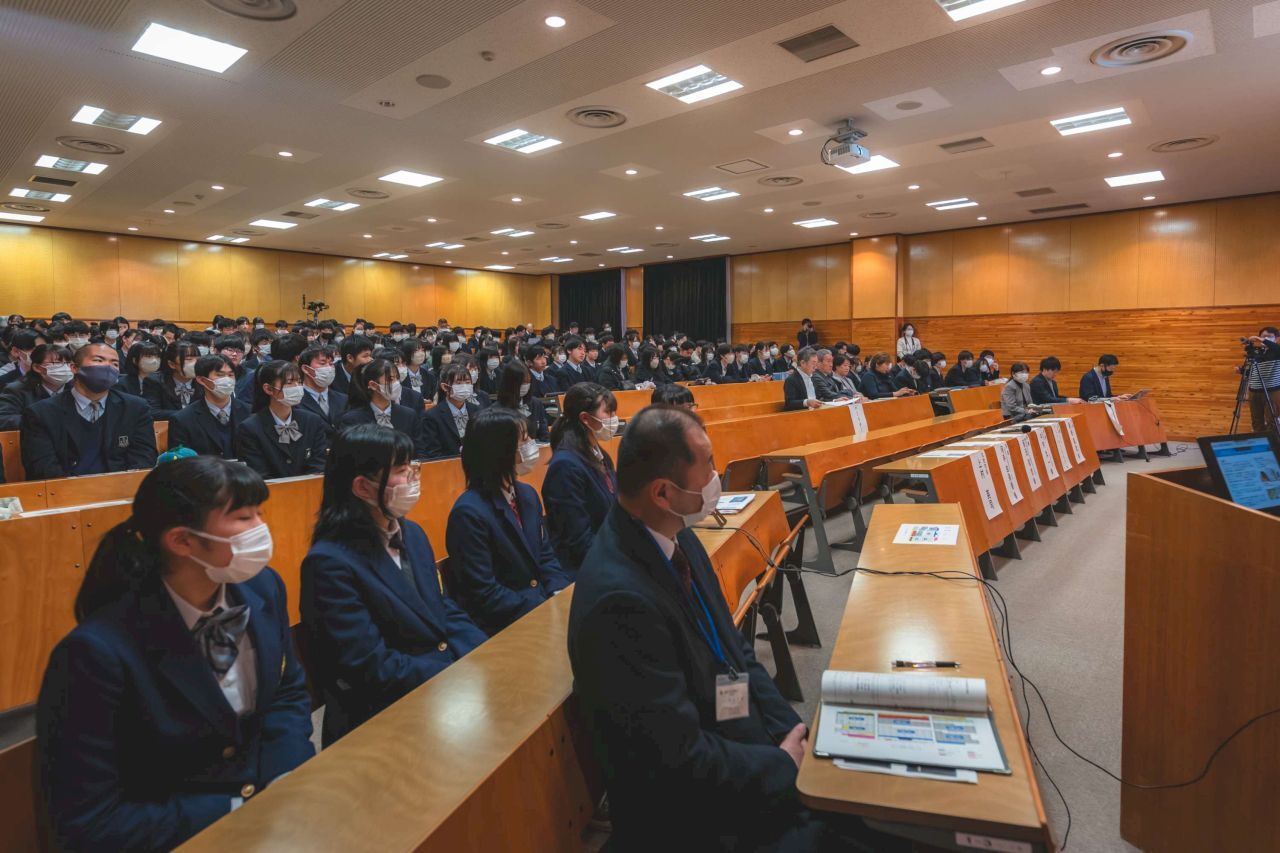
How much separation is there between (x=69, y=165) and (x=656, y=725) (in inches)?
487

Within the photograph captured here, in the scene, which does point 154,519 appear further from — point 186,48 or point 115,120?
point 115,120

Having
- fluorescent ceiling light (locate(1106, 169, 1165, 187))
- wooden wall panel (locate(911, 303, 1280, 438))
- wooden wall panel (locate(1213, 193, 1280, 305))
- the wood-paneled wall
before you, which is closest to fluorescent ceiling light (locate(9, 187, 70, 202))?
the wood-paneled wall

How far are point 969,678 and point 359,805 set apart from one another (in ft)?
4.53

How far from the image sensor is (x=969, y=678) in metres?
1.70

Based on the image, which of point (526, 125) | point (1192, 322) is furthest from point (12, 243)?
point (1192, 322)

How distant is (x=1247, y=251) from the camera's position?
12141 millimetres

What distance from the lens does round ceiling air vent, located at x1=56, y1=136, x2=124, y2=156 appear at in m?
8.45

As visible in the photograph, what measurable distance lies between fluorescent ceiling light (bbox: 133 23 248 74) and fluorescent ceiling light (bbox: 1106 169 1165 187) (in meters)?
11.8

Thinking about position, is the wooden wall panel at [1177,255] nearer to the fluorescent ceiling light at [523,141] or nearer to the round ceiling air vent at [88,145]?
the fluorescent ceiling light at [523,141]

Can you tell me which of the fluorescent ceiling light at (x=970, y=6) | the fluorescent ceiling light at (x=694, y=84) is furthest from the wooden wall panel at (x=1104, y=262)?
the fluorescent ceiling light at (x=694, y=84)

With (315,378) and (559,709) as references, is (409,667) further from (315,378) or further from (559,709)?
(315,378)

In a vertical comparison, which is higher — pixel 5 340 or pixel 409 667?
pixel 5 340

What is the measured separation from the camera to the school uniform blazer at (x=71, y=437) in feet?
13.8

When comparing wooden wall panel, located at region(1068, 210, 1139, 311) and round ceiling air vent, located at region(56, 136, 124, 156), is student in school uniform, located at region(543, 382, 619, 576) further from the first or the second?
wooden wall panel, located at region(1068, 210, 1139, 311)
